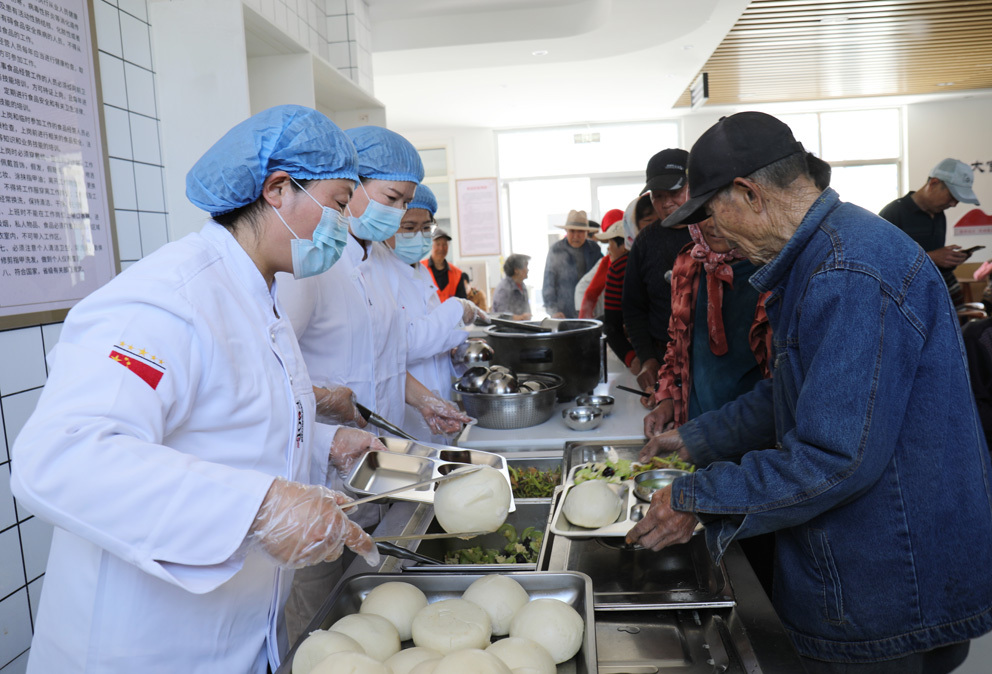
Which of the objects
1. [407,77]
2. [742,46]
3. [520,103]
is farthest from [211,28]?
[520,103]

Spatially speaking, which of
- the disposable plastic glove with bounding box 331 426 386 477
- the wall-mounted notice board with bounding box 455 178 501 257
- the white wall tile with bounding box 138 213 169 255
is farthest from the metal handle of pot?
the wall-mounted notice board with bounding box 455 178 501 257

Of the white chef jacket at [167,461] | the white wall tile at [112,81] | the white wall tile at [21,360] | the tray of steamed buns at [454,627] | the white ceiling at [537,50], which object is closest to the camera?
the white chef jacket at [167,461]

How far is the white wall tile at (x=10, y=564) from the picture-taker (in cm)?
169

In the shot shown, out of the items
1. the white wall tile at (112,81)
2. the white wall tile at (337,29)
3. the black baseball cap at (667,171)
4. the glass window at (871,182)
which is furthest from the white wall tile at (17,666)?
the glass window at (871,182)

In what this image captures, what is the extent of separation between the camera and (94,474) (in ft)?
2.87

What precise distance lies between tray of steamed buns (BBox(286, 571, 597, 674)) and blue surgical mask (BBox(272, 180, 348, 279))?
58cm

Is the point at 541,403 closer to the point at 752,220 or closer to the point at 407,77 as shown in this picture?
the point at 752,220

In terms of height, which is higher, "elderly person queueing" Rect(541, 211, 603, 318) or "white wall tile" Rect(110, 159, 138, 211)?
"white wall tile" Rect(110, 159, 138, 211)

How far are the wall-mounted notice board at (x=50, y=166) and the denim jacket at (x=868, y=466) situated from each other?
1.61 metres

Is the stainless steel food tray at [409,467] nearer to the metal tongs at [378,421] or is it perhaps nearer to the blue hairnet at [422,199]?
the metal tongs at [378,421]

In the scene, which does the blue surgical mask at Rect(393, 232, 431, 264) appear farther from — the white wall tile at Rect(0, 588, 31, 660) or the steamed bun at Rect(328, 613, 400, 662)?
the steamed bun at Rect(328, 613, 400, 662)

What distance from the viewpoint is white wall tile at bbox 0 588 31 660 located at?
1.69 m

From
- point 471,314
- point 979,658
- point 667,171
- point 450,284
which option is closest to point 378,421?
point 667,171

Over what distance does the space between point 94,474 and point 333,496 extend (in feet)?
1.11
